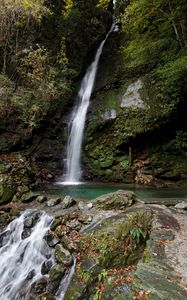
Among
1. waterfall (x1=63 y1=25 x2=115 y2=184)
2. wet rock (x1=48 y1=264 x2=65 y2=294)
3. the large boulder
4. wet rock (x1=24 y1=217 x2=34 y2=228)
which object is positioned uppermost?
waterfall (x1=63 y1=25 x2=115 y2=184)

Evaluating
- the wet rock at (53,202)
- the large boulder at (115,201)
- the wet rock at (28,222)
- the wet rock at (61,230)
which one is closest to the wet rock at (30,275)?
the wet rock at (61,230)

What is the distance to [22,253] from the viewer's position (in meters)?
5.58

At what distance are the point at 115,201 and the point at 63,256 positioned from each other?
2.10 metres

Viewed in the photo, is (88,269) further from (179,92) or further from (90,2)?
(90,2)

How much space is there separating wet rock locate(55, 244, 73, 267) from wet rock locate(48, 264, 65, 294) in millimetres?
127

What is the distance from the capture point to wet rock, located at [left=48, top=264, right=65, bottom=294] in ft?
14.7

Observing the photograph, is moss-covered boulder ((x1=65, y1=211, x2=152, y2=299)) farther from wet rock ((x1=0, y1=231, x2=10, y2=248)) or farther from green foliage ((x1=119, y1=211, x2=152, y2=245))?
wet rock ((x1=0, y1=231, x2=10, y2=248))

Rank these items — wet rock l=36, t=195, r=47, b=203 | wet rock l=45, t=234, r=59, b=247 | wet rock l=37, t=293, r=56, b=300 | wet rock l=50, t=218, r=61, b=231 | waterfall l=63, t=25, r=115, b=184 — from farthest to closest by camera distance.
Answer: waterfall l=63, t=25, r=115, b=184 < wet rock l=36, t=195, r=47, b=203 < wet rock l=50, t=218, r=61, b=231 < wet rock l=45, t=234, r=59, b=247 < wet rock l=37, t=293, r=56, b=300

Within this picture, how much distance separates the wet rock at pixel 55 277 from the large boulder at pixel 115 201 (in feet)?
7.01

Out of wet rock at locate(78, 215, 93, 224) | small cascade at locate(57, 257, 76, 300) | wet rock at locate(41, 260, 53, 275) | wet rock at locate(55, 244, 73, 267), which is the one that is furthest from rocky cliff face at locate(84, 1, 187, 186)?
small cascade at locate(57, 257, 76, 300)

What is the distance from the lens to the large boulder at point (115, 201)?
6516 mm

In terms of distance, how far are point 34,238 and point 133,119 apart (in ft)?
23.6

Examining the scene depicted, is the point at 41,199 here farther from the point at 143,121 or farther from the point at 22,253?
the point at 143,121

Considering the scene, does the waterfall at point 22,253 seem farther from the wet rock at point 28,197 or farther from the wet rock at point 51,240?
the wet rock at point 28,197
